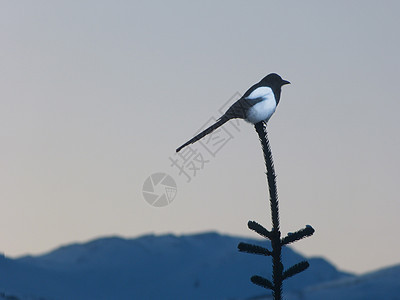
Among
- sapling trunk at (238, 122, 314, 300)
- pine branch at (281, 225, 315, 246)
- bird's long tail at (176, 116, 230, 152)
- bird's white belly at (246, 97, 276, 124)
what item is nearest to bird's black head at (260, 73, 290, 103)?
bird's white belly at (246, 97, 276, 124)

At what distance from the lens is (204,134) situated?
1144 centimetres

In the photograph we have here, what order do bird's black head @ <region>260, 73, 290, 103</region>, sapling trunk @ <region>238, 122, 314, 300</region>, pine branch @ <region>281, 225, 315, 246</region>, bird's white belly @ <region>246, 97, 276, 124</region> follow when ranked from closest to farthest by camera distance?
sapling trunk @ <region>238, 122, 314, 300</region>
pine branch @ <region>281, 225, 315, 246</region>
bird's white belly @ <region>246, 97, 276, 124</region>
bird's black head @ <region>260, 73, 290, 103</region>

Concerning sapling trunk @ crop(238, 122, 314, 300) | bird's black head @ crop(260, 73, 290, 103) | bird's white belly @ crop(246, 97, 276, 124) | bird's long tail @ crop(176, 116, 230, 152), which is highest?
bird's black head @ crop(260, 73, 290, 103)

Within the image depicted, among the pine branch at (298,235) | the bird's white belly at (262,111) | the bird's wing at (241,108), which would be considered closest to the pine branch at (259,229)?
the pine branch at (298,235)

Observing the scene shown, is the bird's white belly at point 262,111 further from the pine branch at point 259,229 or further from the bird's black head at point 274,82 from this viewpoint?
the pine branch at point 259,229

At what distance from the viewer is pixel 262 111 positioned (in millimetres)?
12719

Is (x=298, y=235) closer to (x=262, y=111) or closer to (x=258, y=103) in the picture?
(x=262, y=111)

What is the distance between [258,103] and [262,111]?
230 millimetres

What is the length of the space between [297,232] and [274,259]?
0.60m

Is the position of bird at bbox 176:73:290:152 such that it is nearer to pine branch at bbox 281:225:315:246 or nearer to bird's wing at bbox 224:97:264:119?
bird's wing at bbox 224:97:264:119

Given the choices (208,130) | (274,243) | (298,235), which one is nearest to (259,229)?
(274,243)

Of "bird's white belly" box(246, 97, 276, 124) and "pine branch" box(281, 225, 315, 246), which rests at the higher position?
"bird's white belly" box(246, 97, 276, 124)

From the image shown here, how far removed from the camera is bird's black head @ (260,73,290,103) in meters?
13.7

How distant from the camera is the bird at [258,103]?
1247 centimetres
